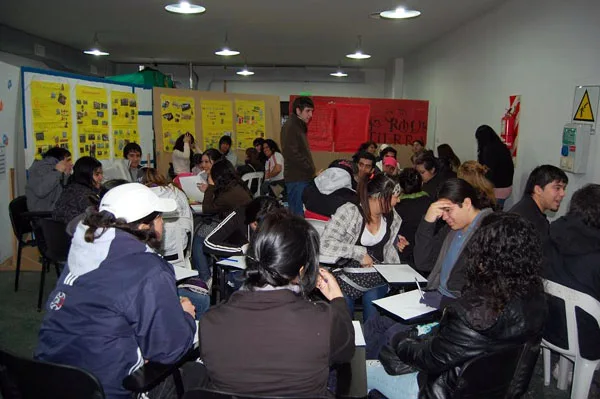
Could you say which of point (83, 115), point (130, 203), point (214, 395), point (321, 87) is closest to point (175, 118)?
point (83, 115)

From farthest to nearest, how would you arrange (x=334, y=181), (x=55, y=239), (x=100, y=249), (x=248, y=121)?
(x=248, y=121)
(x=55, y=239)
(x=334, y=181)
(x=100, y=249)

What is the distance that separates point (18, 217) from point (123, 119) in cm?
234

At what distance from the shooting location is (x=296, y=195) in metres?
5.27

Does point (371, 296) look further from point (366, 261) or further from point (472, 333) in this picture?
point (472, 333)

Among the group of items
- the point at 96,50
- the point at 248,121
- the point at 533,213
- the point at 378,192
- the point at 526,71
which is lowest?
the point at 533,213

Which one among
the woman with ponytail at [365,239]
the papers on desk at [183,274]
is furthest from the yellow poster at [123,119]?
the woman with ponytail at [365,239]

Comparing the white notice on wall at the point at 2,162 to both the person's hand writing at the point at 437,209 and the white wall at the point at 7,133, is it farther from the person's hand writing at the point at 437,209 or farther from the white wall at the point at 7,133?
the person's hand writing at the point at 437,209

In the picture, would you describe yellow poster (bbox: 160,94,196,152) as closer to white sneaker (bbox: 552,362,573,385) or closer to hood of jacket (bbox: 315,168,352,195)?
hood of jacket (bbox: 315,168,352,195)

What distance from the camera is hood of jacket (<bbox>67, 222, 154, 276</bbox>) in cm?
167

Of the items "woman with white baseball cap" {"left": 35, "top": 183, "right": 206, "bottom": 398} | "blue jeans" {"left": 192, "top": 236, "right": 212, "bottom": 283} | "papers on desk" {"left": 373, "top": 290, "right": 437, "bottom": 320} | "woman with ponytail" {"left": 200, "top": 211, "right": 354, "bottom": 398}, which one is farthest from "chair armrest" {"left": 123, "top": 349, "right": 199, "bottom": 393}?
"blue jeans" {"left": 192, "top": 236, "right": 212, "bottom": 283}

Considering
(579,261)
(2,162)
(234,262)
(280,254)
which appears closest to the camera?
(280,254)

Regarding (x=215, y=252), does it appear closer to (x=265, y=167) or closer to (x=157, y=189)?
(x=157, y=189)

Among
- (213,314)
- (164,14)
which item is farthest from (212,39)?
(213,314)

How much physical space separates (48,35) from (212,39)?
2745 millimetres
